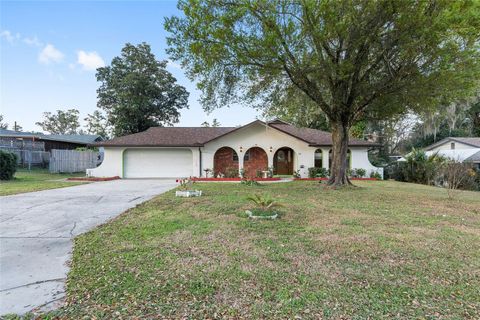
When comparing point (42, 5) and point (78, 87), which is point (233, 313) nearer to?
point (42, 5)

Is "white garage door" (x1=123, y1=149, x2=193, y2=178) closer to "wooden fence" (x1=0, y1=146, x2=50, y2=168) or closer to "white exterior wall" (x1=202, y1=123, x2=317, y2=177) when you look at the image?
"white exterior wall" (x1=202, y1=123, x2=317, y2=177)

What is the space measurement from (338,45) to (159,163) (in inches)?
593

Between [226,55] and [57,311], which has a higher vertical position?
[226,55]

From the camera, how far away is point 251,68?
11.1m

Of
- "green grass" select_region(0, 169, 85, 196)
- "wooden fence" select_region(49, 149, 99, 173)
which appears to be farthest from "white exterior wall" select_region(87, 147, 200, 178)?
"wooden fence" select_region(49, 149, 99, 173)

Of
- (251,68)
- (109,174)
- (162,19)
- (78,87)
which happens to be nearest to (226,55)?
(251,68)

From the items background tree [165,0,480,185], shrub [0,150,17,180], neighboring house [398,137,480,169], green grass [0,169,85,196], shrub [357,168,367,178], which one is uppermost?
background tree [165,0,480,185]

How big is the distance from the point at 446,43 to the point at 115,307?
1192 centimetres

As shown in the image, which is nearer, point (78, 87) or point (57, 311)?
point (57, 311)

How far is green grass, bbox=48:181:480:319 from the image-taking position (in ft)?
9.23

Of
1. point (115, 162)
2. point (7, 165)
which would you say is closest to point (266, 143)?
point (115, 162)

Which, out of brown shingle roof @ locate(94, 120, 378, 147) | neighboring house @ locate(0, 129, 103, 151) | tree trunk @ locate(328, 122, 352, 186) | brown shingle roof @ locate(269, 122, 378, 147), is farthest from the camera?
neighboring house @ locate(0, 129, 103, 151)

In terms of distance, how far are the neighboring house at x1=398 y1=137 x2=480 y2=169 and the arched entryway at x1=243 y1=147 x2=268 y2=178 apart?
1243 centimetres

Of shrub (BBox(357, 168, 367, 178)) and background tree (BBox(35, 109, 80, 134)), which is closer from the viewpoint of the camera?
shrub (BBox(357, 168, 367, 178))
